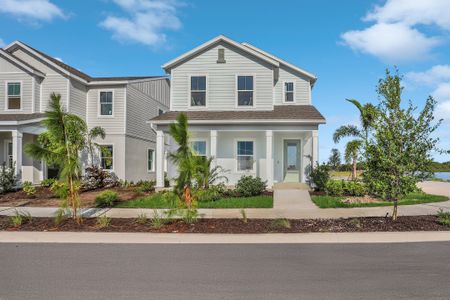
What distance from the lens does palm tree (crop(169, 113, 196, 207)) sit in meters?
10.4

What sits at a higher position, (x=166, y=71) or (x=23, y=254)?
(x=166, y=71)

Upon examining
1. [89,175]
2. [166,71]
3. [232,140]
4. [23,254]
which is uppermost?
[166,71]

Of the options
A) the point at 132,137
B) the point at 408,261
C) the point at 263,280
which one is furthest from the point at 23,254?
the point at 132,137

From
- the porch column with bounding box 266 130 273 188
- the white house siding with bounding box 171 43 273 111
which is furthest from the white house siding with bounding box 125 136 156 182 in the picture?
the porch column with bounding box 266 130 273 188

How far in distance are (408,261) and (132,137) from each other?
1883 cm

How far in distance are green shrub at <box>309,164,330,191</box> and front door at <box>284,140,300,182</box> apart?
2.30 meters

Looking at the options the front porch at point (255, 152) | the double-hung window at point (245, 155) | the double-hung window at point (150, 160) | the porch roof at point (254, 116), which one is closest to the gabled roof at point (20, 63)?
the porch roof at point (254, 116)

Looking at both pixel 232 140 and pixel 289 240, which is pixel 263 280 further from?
pixel 232 140

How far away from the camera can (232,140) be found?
1933 cm

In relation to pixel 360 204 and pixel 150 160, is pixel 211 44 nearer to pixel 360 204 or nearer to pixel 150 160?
pixel 150 160

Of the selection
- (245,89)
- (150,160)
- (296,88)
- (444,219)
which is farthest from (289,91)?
(444,219)

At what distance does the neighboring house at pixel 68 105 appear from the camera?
2033 centimetres

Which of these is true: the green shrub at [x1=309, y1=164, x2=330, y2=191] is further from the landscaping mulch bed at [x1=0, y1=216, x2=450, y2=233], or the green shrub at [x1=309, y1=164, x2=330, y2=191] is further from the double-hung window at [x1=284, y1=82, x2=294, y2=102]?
the landscaping mulch bed at [x1=0, y1=216, x2=450, y2=233]

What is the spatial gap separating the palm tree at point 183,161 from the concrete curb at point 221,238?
167cm
